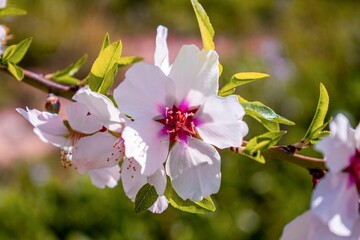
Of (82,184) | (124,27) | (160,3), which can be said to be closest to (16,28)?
(124,27)

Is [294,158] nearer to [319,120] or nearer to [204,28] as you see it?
[319,120]

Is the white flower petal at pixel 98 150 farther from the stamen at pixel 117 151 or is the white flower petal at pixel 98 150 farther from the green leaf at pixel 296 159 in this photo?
the green leaf at pixel 296 159

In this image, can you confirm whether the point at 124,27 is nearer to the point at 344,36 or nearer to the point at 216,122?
the point at 344,36

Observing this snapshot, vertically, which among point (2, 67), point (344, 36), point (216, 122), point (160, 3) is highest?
point (216, 122)

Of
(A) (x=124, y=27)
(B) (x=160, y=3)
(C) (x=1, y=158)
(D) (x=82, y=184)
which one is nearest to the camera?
(D) (x=82, y=184)

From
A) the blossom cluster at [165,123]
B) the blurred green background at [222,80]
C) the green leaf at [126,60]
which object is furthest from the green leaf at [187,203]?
the blurred green background at [222,80]

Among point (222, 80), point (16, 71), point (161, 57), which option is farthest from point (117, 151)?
point (222, 80)

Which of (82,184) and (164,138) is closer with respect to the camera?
(164,138)
